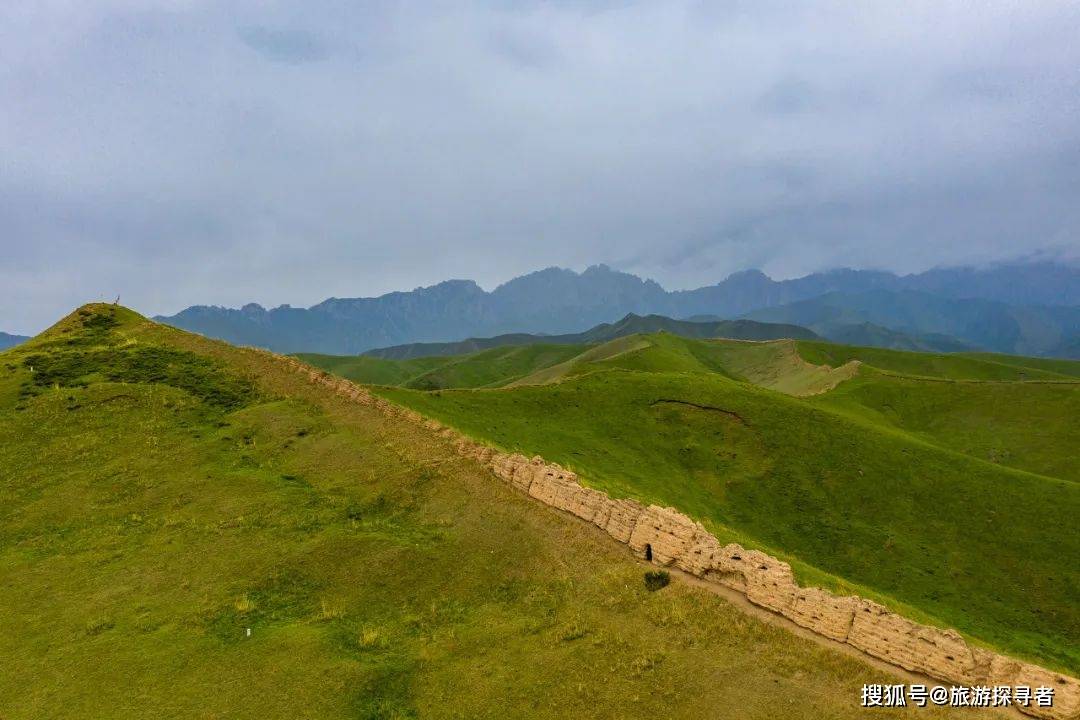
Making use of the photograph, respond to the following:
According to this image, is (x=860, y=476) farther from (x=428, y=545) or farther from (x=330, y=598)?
(x=330, y=598)

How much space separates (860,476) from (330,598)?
5309cm

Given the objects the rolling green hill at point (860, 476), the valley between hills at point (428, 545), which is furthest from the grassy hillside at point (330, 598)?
the rolling green hill at point (860, 476)

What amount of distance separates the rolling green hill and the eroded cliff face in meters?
13.1

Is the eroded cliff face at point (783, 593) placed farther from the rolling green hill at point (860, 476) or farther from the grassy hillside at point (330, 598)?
the rolling green hill at point (860, 476)

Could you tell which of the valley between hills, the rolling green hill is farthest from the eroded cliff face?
the rolling green hill

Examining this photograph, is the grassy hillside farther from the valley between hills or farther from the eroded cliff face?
the eroded cliff face

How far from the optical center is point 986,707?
15.3m

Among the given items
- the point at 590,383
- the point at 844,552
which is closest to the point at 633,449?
the point at 590,383

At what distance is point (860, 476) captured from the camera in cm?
5678

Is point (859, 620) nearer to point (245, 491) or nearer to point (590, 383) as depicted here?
point (245, 491)

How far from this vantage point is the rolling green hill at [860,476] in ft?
139

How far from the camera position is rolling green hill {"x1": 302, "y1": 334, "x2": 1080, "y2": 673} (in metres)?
42.4

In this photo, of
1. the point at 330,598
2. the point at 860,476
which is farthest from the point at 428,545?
the point at 860,476

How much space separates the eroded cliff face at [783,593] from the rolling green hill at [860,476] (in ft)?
42.8
